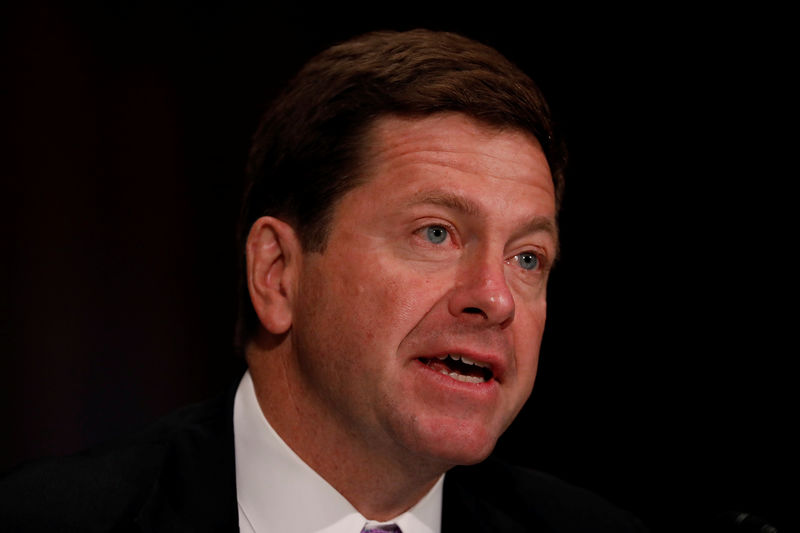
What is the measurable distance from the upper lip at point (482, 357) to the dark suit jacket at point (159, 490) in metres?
0.46

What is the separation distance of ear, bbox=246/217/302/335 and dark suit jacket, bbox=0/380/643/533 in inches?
11.1

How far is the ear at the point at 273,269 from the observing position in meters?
1.92

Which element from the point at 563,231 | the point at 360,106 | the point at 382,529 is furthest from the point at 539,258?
the point at 563,231

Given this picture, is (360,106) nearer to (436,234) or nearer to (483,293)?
(436,234)

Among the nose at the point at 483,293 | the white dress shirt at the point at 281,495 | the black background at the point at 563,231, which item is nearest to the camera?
the nose at the point at 483,293

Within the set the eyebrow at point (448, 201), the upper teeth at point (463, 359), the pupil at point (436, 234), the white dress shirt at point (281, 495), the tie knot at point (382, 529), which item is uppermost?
the eyebrow at point (448, 201)

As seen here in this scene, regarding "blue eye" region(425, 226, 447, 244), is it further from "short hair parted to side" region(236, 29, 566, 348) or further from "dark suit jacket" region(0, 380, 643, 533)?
"dark suit jacket" region(0, 380, 643, 533)

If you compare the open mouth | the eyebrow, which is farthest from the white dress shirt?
Answer: the eyebrow

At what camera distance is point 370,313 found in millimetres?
1757

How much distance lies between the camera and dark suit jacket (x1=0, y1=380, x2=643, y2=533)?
5.86 feet

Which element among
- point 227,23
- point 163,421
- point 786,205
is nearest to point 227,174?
point 227,23

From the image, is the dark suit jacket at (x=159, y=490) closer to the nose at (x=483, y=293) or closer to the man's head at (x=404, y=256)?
the man's head at (x=404, y=256)

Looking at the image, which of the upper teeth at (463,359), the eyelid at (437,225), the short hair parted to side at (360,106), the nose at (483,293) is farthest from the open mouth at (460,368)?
the short hair parted to side at (360,106)

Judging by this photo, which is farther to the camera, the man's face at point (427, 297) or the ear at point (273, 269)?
the ear at point (273, 269)
